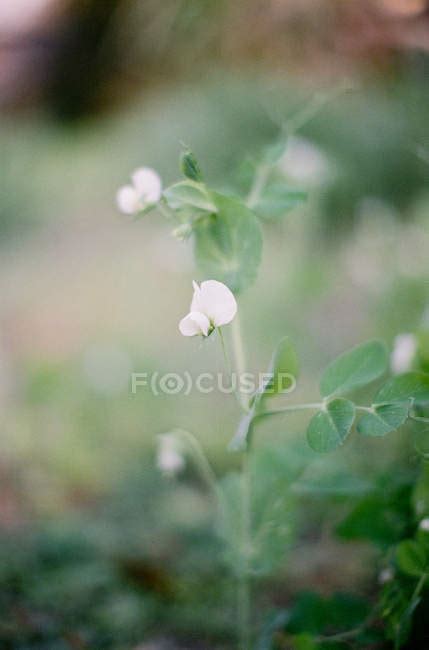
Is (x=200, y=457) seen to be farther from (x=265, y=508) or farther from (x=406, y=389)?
(x=406, y=389)

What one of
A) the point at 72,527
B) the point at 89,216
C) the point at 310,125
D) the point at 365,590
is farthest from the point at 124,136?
the point at 365,590

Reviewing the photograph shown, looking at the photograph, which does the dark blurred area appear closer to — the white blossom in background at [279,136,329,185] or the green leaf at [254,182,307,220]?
the white blossom in background at [279,136,329,185]

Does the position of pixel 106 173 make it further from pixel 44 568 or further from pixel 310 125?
pixel 44 568

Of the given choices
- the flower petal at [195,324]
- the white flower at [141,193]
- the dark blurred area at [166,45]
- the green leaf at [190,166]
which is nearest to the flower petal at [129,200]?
the white flower at [141,193]

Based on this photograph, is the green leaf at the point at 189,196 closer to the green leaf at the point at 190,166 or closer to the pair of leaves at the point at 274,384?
the green leaf at the point at 190,166

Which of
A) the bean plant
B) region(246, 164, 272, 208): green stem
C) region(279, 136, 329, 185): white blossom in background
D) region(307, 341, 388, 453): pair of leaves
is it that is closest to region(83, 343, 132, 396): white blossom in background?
region(279, 136, 329, 185): white blossom in background

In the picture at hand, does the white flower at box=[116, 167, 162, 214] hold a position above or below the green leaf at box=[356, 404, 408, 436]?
above

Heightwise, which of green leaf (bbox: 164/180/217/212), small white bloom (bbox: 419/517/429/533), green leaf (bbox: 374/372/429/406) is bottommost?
small white bloom (bbox: 419/517/429/533)

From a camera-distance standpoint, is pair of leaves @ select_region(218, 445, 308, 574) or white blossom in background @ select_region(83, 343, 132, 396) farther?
white blossom in background @ select_region(83, 343, 132, 396)
